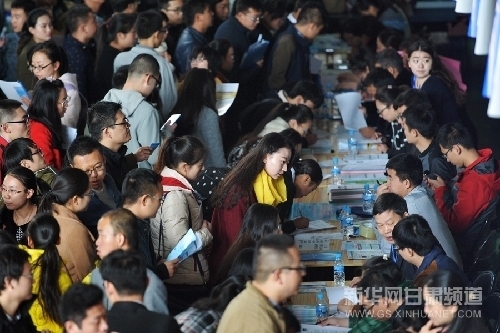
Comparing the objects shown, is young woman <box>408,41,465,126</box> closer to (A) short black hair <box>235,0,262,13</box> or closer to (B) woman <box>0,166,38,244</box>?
(A) short black hair <box>235,0,262,13</box>

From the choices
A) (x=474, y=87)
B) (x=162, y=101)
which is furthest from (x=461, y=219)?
(x=474, y=87)

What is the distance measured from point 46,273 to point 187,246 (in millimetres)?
927

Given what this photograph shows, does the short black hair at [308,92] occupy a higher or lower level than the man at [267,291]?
lower

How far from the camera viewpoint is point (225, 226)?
19.5ft

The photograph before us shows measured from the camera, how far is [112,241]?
466 cm

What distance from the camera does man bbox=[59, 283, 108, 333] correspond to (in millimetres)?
3908

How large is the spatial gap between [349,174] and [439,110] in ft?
3.44

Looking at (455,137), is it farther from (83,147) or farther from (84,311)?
(84,311)

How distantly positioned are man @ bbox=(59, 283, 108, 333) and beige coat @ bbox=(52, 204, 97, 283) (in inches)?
38.9

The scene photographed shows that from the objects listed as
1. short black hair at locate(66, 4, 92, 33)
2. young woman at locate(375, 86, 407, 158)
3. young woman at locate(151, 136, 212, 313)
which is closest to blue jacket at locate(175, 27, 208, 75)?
short black hair at locate(66, 4, 92, 33)

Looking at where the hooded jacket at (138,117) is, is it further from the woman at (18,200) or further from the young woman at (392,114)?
the young woman at (392,114)

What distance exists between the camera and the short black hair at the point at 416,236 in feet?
17.2

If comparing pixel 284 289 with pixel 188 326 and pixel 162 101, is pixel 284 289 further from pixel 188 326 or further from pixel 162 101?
pixel 162 101

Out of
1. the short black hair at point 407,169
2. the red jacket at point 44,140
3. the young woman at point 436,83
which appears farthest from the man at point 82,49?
the short black hair at point 407,169
